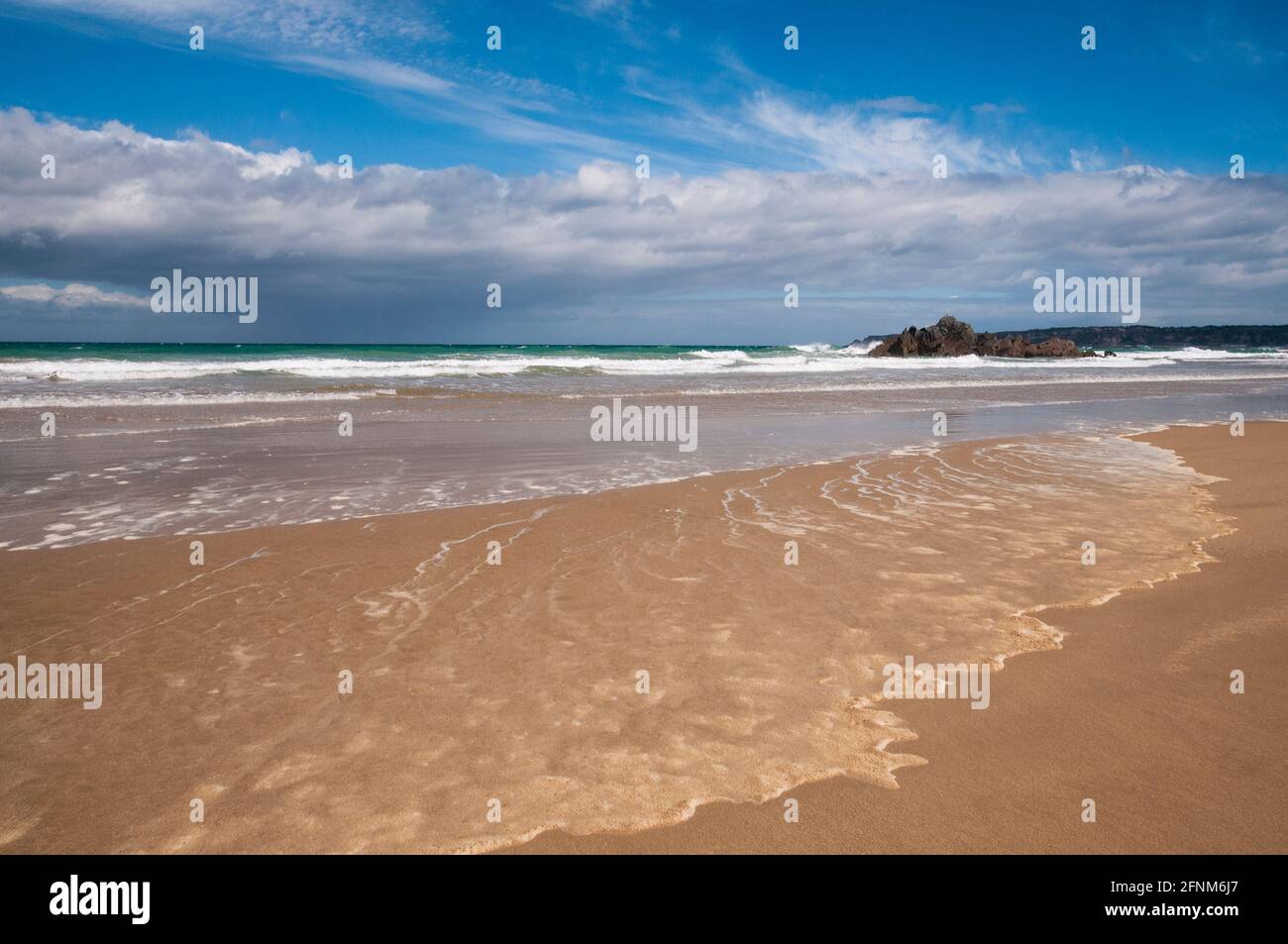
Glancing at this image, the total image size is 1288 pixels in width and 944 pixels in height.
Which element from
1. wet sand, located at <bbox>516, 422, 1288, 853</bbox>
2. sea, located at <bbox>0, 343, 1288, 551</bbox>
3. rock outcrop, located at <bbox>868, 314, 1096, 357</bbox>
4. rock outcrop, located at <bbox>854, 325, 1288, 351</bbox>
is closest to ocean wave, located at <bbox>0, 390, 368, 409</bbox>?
sea, located at <bbox>0, 343, 1288, 551</bbox>

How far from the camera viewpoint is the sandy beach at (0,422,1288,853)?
2777 mm

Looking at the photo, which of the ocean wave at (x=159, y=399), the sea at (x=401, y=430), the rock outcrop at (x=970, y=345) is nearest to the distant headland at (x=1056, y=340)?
the rock outcrop at (x=970, y=345)

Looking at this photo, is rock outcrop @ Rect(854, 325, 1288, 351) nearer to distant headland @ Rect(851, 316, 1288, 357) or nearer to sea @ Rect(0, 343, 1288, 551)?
distant headland @ Rect(851, 316, 1288, 357)

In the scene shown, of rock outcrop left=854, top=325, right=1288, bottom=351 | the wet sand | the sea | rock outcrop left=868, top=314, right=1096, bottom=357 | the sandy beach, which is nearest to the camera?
the wet sand

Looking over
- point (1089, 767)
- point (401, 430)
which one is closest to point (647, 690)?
point (1089, 767)

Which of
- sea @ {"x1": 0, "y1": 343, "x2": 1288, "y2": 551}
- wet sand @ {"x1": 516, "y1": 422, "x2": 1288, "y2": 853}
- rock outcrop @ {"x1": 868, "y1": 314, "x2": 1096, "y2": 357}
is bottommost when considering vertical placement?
wet sand @ {"x1": 516, "y1": 422, "x2": 1288, "y2": 853}

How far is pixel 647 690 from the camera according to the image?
3791mm

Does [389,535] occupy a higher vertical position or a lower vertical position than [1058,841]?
higher

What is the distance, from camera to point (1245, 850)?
103 inches

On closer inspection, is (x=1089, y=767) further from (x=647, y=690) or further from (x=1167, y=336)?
(x=1167, y=336)
